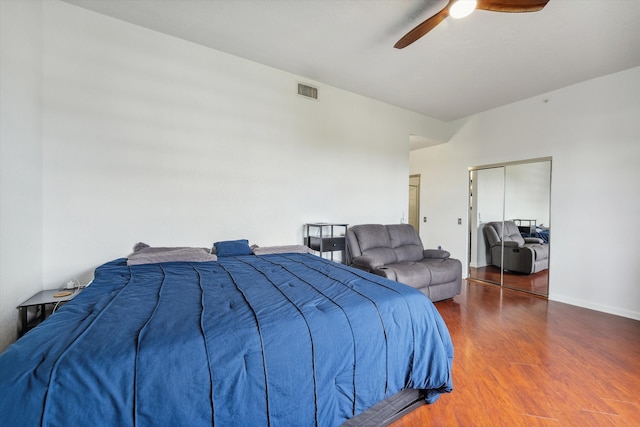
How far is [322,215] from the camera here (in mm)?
3859

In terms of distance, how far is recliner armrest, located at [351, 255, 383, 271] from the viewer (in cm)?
323

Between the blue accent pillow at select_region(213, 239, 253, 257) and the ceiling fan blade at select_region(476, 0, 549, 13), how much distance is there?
2.92m

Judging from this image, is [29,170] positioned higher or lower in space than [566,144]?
lower

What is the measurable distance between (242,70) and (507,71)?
3.37 metres

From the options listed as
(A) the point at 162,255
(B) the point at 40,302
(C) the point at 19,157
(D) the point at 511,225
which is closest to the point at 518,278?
(D) the point at 511,225

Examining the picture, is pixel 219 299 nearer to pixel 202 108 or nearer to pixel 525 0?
pixel 202 108

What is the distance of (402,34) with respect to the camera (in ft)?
8.81

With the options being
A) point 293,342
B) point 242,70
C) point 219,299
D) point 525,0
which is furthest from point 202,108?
point 525,0

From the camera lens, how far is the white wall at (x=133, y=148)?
2.04 metres

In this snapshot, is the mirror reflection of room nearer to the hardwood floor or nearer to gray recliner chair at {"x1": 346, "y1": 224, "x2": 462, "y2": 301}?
the hardwood floor

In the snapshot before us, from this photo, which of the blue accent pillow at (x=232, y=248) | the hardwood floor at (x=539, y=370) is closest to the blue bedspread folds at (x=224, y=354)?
the hardwood floor at (x=539, y=370)

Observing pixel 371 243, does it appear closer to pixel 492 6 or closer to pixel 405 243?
pixel 405 243

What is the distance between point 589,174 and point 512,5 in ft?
9.93

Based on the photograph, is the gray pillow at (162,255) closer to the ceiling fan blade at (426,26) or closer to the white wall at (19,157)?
the white wall at (19,157)
